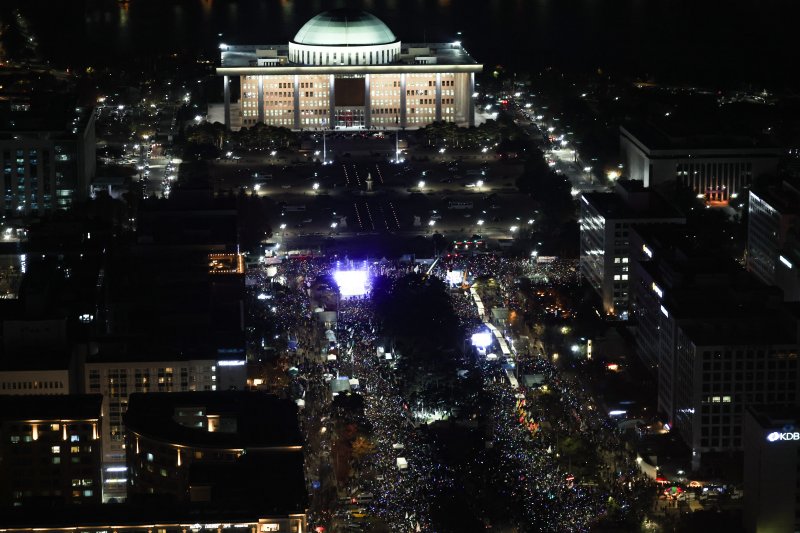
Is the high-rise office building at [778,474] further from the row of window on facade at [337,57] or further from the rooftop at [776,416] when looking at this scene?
the row of window on facade at [337,57]

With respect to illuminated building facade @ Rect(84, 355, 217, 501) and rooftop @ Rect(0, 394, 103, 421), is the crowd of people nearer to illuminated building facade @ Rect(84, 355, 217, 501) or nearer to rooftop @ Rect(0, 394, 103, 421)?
illuminated building facade @ Rect(84, 355, 217, 501)

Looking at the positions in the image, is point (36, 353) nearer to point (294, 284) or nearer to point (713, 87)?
point (294, 284)

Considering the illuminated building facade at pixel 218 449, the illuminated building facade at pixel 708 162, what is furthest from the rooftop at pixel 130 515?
the illuminated building facade at pixel 708 162

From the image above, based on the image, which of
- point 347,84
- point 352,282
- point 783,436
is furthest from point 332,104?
point 783,436

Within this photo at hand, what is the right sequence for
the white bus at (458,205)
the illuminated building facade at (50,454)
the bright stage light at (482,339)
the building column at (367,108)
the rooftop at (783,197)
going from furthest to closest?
the building column at (367,108) < the white bus at (458,205) < the rooftop at (783,197) < the bright stage light at (482,339) < the illuminated building facade at (50,454)

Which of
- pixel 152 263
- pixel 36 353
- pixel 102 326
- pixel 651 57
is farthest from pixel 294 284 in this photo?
pixel 651 57

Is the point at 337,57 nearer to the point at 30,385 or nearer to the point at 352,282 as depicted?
the point at 352,282

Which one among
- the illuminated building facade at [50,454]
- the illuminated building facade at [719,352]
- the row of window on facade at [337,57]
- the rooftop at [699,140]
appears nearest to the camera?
the illuminated building facade at [50,454]
